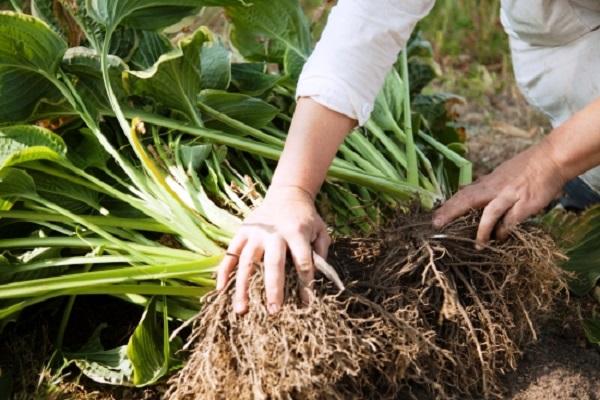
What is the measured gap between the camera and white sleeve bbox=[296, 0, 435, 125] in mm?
1362

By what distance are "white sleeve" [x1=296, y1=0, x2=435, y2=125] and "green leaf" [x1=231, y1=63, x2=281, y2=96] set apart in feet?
1.23

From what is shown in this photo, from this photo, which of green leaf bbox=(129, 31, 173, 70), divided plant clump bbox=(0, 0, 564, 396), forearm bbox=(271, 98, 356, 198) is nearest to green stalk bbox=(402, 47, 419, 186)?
divided plant clump bbox=(0, 0, 564, 396)

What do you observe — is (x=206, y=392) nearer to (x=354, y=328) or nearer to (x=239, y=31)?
(x=354, y=328)

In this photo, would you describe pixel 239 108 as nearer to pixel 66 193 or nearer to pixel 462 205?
pixel 66 193

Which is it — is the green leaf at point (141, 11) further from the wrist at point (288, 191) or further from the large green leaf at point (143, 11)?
the wrist at point (288, 191)

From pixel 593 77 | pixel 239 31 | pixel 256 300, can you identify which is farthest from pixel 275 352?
pixel 593 77

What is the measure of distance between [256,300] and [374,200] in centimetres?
46

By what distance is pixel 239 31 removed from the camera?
1859 mm

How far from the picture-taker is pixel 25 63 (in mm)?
1465

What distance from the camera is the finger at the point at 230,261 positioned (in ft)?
4.08

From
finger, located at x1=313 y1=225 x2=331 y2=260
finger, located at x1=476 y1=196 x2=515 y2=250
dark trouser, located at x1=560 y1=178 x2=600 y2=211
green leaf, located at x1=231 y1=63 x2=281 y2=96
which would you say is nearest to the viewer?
finger, located at x1=313 y1=225 x2=331 y2=260

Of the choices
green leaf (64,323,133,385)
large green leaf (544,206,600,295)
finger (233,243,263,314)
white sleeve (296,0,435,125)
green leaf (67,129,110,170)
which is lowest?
green leaf (64,323,133,385)

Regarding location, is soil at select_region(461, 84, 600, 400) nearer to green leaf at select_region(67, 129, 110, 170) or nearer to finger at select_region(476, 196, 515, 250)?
finger at select_region(476, 196, 515, 250)

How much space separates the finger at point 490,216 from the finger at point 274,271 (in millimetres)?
360
